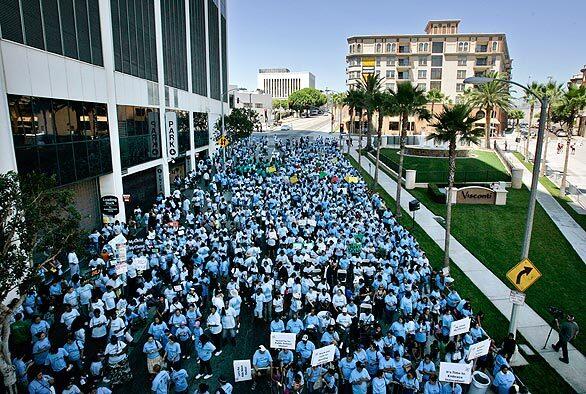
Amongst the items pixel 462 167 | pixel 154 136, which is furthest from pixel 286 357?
pixel 462 167

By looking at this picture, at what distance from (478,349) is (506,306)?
25.0ft

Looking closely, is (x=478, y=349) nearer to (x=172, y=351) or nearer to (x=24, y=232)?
(x=172, y=351)

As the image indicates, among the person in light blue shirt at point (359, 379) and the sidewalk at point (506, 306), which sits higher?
the person in light blue shirt at point (359, 379)

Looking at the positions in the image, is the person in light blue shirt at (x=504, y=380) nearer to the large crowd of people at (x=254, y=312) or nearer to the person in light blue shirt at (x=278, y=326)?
the large crowd of people at (x=254, y=312)

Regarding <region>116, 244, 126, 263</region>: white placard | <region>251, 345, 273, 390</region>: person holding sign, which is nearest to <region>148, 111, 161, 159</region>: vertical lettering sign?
<region>116, 244, 126, 263</region>: white placard

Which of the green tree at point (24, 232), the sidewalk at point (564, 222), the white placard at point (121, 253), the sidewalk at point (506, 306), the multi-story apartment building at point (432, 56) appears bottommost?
the sidewalk at point (506, 306)

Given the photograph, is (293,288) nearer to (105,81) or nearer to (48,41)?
(48,41)

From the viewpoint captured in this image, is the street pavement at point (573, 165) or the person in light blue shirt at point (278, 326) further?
the street pavement at point (573, 165)

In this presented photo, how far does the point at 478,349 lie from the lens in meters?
10.5

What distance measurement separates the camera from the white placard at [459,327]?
11180 mm

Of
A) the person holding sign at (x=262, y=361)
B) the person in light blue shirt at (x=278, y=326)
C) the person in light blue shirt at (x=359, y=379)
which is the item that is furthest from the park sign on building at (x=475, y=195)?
the person holding sign at (x=262, y=361)

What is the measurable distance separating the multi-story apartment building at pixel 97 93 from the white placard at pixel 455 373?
12.7m

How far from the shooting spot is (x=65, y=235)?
9.79m

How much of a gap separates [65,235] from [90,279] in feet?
16.1
